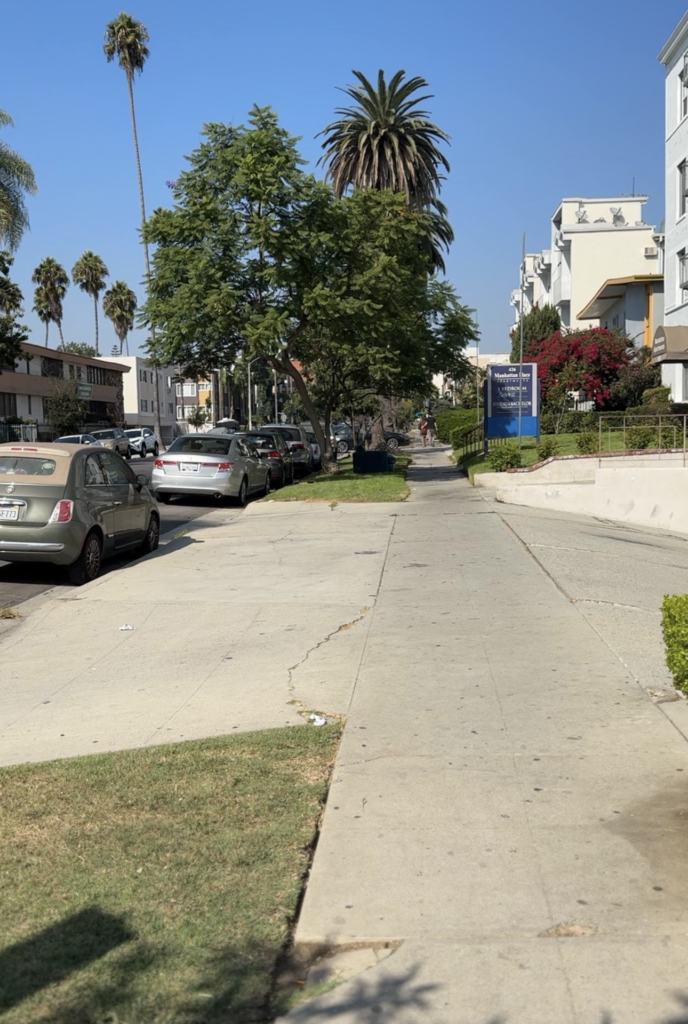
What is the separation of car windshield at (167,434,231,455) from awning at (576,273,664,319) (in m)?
27.9

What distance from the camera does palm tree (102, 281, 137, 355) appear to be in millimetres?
87688

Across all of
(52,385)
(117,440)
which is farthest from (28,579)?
(52,385)

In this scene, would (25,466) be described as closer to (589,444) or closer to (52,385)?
(589,444)

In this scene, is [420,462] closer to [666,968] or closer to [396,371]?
[396,371]

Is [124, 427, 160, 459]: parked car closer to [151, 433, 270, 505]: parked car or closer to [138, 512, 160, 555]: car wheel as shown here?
[151, 433, 270, 505]: parked car

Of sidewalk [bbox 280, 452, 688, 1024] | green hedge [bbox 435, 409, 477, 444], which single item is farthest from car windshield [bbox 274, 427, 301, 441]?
sidewalk [bbox 280, 452, 688, 1024]

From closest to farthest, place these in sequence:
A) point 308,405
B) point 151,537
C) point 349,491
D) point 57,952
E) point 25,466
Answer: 1. point 57,952
2. point 25,466
3. point 151,537
4. point 349,491
5. point 308,405

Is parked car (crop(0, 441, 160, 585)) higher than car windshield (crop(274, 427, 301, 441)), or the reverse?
car windshield (crop(274, 427, 301, 441))

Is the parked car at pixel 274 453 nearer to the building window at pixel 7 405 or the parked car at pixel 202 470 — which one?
the parked car at pixel 202 470

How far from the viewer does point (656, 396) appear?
34562 mm

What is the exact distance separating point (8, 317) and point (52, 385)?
79.8 ft

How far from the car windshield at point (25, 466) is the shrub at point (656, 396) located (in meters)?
25.7

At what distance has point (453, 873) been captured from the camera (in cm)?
414

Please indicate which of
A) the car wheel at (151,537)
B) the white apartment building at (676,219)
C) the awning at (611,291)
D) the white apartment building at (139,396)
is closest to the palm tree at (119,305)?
the white apartment building at (139,396)
